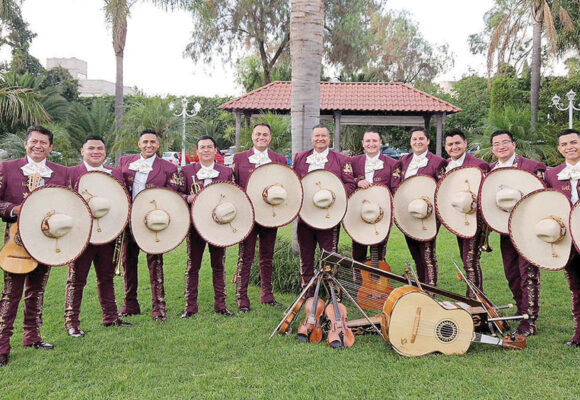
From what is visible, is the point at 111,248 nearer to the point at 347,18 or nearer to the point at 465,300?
the point at 465,300

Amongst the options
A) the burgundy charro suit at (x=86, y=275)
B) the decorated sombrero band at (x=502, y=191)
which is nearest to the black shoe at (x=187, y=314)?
the burgundy charro suit at (x=86, y=275)

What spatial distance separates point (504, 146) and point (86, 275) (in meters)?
4.19

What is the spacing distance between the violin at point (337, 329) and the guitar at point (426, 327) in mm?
435

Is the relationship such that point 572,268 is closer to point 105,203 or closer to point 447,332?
point 447,332

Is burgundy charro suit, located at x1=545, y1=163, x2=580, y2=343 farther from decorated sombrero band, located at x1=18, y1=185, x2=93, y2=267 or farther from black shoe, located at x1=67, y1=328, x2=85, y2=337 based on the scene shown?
black shoe, located at x1=67, y1=328, x2=85, y2=337

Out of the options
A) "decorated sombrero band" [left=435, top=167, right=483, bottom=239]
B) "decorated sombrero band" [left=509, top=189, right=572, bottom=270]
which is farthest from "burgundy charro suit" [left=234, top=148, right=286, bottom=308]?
"decorated sombrero band" [left=509, top=189, right=572, bottom=270]

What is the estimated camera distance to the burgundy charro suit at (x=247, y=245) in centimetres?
529

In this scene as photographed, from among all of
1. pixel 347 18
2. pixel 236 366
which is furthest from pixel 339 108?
pixel 236 366

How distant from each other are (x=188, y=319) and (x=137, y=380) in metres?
1.49

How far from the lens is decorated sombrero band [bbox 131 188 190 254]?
458 centimetres

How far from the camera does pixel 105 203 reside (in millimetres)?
4355

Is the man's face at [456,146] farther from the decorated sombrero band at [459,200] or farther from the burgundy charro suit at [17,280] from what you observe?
the burgundy charro suit at [17,280]

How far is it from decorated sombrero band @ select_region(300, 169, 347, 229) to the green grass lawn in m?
1.11

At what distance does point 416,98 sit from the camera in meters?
18.7
